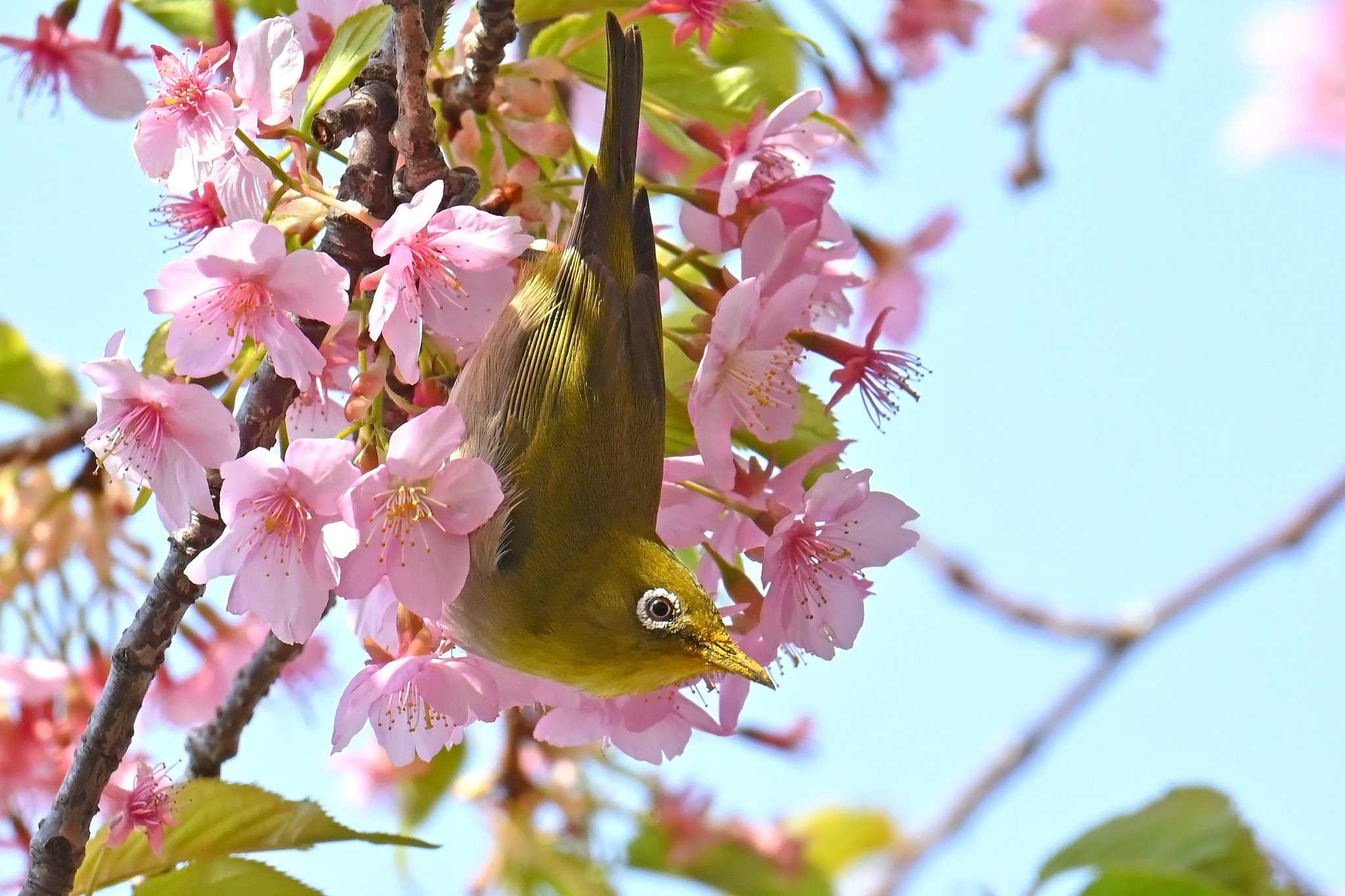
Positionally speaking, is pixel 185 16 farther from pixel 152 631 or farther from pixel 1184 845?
pixel 1184 845

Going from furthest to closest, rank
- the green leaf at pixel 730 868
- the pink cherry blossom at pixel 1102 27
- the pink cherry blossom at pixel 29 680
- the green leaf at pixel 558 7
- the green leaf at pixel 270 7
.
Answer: the pink cherry blossom at pixel 1102 27, the green leaf at pixel 730 868, the pink cherry blossom at pixel 29 680, the green leaf at pixel 270 7, the green leaf at pixel 558 7

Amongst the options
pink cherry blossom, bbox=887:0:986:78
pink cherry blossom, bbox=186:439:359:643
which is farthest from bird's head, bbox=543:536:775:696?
pink cherry blossom, bbox=887:0:986:78

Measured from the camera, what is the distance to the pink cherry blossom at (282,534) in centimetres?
172

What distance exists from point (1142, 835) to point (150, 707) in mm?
2253

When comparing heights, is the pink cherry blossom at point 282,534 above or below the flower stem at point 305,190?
below

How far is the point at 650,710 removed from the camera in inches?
82.4

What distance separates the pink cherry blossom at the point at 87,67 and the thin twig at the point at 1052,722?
3.85 m

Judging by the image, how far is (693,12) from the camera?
226 cm

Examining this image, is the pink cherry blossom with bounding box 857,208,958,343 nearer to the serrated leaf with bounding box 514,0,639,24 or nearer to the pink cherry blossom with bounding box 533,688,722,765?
the serrated leaf with bounding box 514,0,639,24

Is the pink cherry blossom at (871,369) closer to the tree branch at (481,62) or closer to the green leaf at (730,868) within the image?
the tree branch at (481,62)

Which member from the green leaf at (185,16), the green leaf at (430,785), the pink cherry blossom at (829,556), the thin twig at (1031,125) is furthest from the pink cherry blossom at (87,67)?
the thin twig at (1031,125)

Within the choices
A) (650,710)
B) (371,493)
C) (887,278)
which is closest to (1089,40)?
(887,278)

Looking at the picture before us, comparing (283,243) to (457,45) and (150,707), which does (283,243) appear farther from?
(150,707)

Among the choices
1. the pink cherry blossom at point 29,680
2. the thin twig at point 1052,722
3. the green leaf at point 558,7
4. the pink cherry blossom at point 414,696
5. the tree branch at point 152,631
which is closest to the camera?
the tree branch at point 152,631
